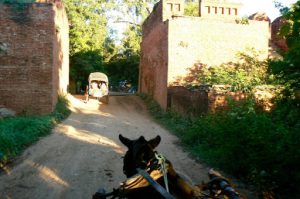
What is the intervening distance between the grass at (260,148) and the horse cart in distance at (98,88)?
13.7m

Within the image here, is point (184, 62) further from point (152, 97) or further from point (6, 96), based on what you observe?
point (6, 96)

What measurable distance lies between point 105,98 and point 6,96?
8.60 meters

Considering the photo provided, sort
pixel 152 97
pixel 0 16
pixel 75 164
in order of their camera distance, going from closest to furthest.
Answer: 1. pixel 75 164
2. pixel 0 16
3. pixel 152 97

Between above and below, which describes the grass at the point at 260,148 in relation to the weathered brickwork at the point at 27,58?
below

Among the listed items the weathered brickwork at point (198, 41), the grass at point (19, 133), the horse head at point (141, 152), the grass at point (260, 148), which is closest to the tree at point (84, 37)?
the weathered brickwork at point (198, 41)

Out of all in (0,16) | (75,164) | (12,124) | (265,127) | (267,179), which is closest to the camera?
(267,179)

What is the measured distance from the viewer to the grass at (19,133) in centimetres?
999

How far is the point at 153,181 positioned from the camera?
358cm

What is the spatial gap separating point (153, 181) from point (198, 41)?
16442 millimetres

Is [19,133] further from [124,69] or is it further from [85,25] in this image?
[124,69]

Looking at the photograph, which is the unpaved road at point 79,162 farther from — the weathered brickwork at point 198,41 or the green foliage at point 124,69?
the green foliage at point 124,69

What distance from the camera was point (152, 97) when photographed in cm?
2345

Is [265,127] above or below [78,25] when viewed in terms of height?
below

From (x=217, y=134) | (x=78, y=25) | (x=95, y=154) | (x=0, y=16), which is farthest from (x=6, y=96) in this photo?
(x=78, y=25)
